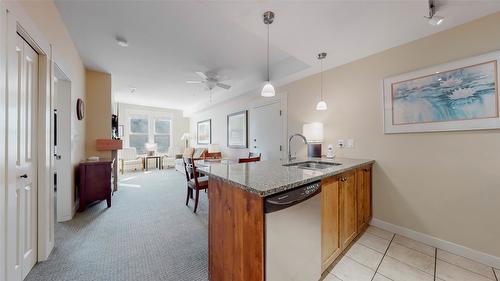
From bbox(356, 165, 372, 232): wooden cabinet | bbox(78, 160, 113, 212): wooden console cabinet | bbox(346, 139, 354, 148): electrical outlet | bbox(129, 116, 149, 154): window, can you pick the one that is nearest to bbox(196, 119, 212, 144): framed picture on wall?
bbox(129, 116, 149, 154): window

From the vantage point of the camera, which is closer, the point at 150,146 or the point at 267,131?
the point at 267,131

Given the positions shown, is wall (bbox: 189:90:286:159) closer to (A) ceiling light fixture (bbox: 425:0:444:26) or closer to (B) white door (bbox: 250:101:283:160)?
(B) white door (bbox: 250:101:283:160)

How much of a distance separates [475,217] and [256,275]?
2.27 meters

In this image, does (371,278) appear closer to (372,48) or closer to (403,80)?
(403,80)

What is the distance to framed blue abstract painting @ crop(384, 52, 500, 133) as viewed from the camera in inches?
65.3

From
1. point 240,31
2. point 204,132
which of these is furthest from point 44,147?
point 204,132

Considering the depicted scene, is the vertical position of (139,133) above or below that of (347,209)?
above

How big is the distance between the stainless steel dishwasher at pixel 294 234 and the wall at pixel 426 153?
5.13 ft

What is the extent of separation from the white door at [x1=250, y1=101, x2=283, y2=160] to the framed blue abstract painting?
1.87 meters

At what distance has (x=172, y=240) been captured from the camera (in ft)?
6.92

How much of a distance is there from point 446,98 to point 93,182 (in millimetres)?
4910

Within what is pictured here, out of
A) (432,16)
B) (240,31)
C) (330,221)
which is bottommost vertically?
(330,221)

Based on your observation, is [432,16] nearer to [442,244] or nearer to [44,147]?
[442,244]

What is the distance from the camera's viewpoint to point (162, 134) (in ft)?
26.5
